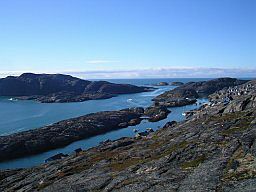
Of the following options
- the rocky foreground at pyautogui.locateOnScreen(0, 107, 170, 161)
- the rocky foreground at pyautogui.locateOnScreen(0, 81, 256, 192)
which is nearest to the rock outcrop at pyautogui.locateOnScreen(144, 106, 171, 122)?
the rocky foreground at pyautogui.locateOnScreen(0, 107, 170, 161)

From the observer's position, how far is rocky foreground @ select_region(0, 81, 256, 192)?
47219mm

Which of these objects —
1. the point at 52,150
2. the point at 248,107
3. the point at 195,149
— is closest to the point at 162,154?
the point at 195,149

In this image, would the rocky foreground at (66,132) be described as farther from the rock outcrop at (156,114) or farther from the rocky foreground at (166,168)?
the rocky foreground at (166,168)

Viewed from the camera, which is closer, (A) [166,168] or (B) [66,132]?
(A) [166,168]

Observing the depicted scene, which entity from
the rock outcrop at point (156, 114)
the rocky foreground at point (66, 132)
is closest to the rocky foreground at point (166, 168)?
the rocky foreground at point (66, 132)

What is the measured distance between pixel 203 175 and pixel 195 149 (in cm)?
1776

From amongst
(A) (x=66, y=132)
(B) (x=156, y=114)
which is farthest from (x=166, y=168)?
(B) (x=156, y=114)

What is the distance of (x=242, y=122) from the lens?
84938mm

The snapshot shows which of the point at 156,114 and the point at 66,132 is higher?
the point at 156,114

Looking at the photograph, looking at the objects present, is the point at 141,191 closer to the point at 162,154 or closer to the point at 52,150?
the point at 162,154

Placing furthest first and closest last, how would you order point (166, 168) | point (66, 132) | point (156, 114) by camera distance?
point (156, 114), point (66, 132), point (166, 168)

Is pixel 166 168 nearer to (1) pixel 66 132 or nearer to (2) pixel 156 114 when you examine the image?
(1) pixel 66 132

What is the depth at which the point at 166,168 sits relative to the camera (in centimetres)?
5812

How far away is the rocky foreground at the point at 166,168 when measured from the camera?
47.2m
